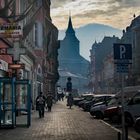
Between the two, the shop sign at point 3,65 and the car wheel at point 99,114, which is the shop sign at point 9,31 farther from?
the car wheel at point 99,114

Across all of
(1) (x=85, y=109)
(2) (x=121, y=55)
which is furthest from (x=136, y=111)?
Result: (1) (x=85, y=109)

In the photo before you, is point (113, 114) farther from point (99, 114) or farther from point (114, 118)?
point (99, 114)

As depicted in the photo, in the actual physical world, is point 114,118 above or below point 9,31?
below

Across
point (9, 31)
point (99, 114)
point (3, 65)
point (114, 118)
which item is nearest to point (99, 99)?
point (99, 114)

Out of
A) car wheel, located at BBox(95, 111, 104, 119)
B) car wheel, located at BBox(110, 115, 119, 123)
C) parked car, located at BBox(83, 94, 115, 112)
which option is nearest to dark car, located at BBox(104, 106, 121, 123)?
car wheel, located at BBox(110, 115, 119, 123)

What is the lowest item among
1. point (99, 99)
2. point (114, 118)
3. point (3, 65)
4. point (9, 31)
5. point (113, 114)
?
point (114, 118)

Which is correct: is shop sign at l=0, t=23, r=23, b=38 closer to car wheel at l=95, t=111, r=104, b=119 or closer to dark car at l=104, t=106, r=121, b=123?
dark car at l=104, t=106, r=121, b=123

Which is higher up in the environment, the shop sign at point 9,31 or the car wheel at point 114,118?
the shop sign at point 9,31

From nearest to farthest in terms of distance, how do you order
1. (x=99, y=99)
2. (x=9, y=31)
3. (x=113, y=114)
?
(x=9, y=31), (x=113, y=114), (x=99, y=99)

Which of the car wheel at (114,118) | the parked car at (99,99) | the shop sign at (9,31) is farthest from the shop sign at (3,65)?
the parked car at (99,99)

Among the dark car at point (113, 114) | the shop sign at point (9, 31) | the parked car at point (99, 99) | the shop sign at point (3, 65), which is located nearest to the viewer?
the shop sign at point (9, 31)

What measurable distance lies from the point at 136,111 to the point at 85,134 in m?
5.58

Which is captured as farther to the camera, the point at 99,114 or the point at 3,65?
the point at 99,114

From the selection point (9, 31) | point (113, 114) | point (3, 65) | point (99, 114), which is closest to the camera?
point (9, 31)
